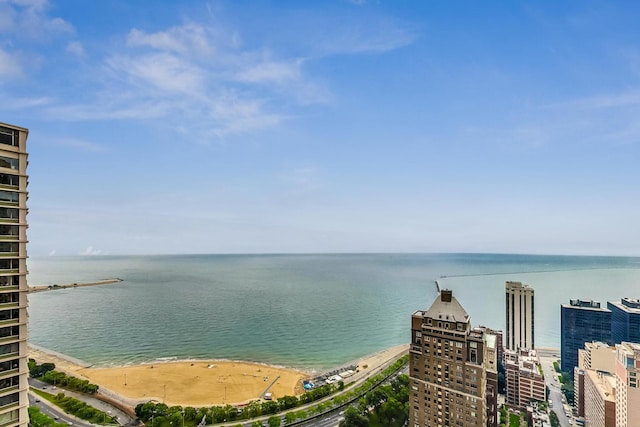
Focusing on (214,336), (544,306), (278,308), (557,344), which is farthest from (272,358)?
(544,306)

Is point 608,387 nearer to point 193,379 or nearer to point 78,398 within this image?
point 193,379

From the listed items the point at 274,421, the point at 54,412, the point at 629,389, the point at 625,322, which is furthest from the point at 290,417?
the point at 625,322

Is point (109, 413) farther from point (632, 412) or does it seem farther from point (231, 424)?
point (632, 412)

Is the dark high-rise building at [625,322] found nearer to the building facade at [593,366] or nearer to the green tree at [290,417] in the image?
the building facade at [593,366]

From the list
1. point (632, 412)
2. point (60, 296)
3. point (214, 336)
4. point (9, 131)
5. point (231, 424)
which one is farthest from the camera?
point (60, 296)

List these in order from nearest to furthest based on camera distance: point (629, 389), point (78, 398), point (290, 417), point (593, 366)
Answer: point (629, 389), point (290, 417), point (78, 398), point (593, 366)

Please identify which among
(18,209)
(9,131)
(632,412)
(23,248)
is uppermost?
(9,131)
